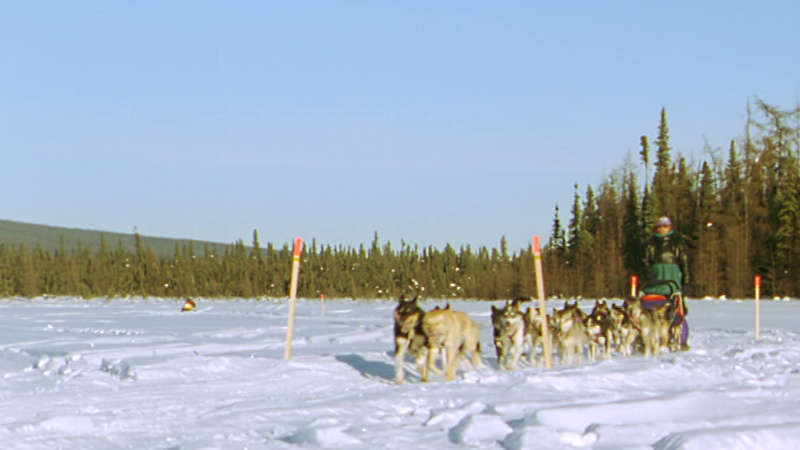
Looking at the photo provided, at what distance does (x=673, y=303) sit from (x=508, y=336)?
3787 mm

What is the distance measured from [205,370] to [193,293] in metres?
115

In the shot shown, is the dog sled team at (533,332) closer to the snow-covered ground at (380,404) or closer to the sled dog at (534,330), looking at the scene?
the sled dog at (534,330)

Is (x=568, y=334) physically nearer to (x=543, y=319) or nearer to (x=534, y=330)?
(x=534, y=330)

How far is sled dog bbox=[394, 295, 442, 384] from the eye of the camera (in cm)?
1131

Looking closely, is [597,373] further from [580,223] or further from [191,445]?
[580,223]

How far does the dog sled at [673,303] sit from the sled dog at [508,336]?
10.4ft

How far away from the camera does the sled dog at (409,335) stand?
11.3 m

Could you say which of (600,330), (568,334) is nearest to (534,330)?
(568,334)

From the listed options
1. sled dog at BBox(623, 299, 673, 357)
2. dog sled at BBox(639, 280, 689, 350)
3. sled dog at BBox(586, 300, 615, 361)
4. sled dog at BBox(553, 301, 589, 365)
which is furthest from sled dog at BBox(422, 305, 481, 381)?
dog sled at BBox(639, 280, 689, 350)

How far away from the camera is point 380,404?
896 cm

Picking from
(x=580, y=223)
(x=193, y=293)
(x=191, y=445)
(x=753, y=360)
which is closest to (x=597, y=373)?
(x=753, y=360)

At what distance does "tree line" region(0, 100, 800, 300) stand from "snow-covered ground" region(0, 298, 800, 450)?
27.9 feet

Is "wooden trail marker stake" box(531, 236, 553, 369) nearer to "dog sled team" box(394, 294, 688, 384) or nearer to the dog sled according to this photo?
"dog sled team" box(394, 294, 688, 384)

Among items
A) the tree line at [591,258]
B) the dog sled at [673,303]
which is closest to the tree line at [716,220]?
the tree line at [591,258]
